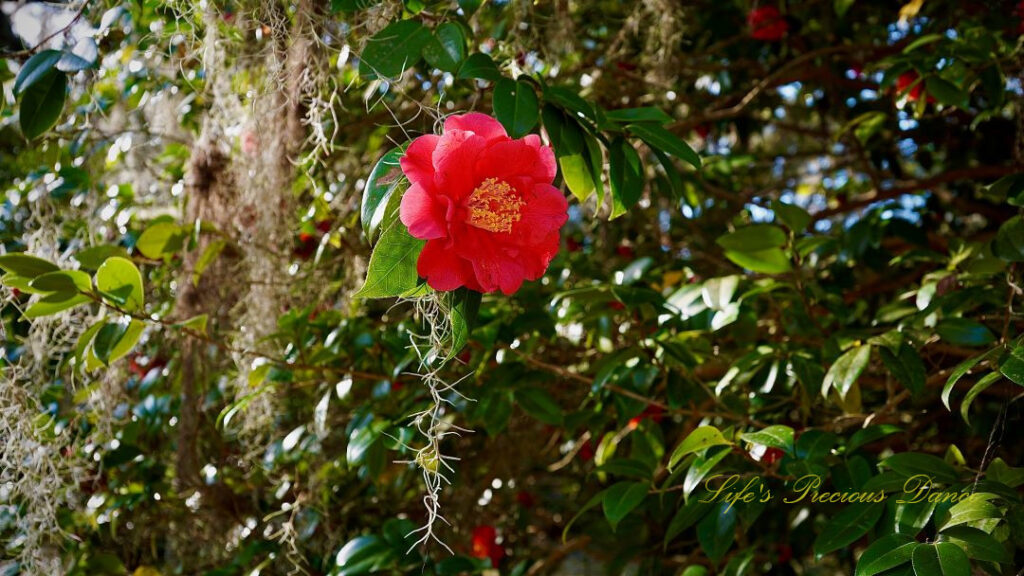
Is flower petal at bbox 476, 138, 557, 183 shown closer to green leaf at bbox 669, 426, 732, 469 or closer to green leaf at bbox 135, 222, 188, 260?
green leaf at bbox 669, 426, 732, 469

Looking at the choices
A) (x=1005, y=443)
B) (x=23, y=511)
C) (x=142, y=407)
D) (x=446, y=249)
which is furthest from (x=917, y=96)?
(x=23, y=511)

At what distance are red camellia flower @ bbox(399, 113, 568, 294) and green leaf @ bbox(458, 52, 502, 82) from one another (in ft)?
0.45

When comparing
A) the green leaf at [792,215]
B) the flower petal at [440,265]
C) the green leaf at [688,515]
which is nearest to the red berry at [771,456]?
the green leaf at [688,515]

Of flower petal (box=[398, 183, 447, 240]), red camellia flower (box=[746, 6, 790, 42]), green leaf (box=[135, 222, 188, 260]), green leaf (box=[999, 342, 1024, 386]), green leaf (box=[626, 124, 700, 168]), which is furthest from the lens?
red camellia flower (box=[746, 6, 790, 42])

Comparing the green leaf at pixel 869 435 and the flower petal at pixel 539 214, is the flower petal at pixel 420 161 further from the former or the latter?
the green leaf at pixel 869 435

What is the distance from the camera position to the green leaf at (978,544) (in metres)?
0.78

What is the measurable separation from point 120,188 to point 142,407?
17.5 inches

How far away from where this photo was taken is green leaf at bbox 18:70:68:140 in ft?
3.33

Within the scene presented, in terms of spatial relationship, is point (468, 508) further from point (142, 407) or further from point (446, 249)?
point (446, 249)

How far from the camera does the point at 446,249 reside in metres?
0.73

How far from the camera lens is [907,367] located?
1.06 metres

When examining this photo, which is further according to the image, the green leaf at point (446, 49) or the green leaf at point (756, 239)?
the green leaf at point (756, 239)

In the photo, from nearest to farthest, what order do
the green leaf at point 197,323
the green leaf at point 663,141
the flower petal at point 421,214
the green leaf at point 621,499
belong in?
the flower petal at point 421,214
the green leaf at point 663,141
the green leaf at point 621,499
the green leaf at point 197,323

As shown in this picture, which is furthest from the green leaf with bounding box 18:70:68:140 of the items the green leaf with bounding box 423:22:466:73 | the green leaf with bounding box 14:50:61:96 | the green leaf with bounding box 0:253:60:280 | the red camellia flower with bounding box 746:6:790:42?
the red camellia flower with bounding box 746:6:790:42
